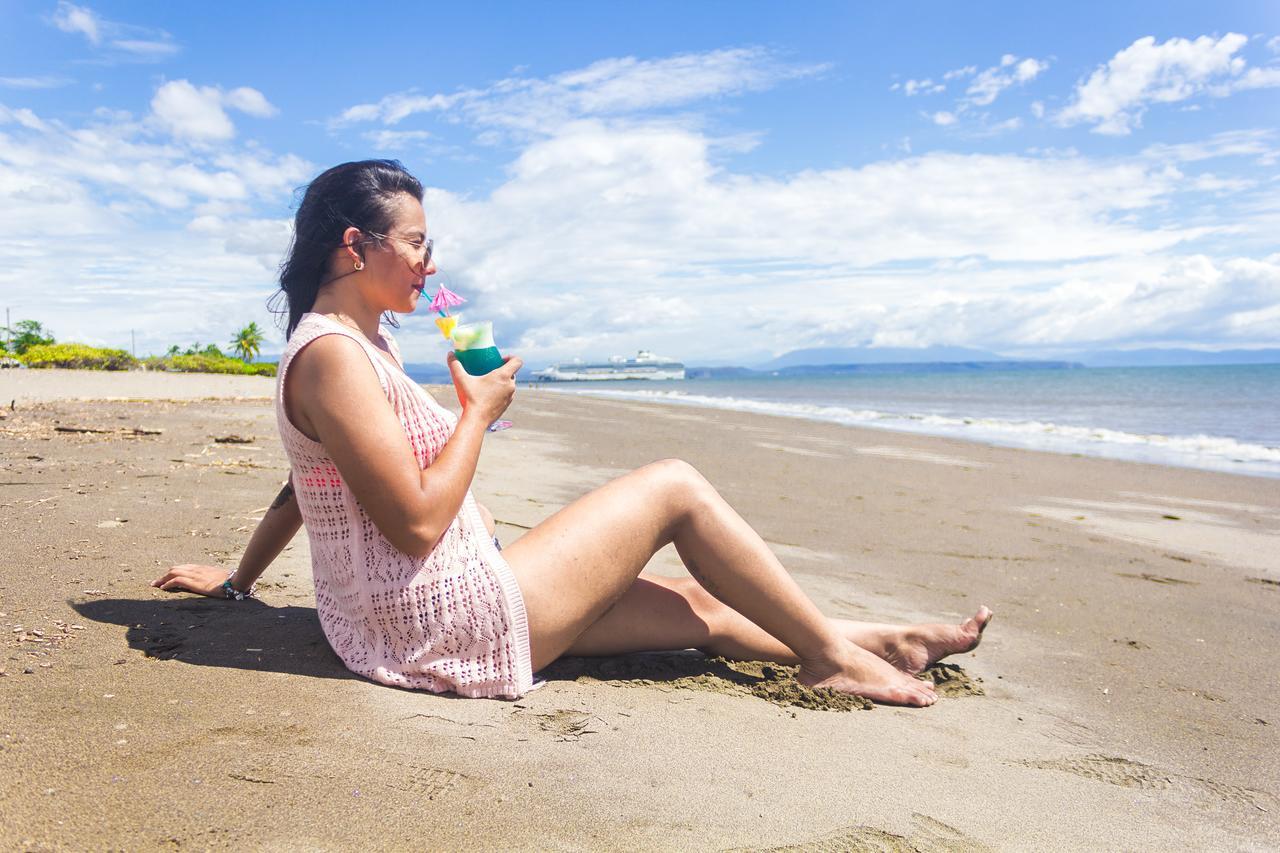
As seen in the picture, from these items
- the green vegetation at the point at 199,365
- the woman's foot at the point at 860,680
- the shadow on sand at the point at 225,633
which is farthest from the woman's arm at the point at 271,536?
the green vegetation at the point at 199,365

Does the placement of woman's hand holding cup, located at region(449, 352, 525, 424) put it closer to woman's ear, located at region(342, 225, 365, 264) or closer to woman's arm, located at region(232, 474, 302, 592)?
woman's ear, located at region(342, 225, 365, 264)

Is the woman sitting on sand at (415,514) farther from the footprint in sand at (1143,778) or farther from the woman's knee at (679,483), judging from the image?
the footprint in sand at (1143,778)

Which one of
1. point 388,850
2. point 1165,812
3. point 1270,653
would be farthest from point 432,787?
point 1270,653

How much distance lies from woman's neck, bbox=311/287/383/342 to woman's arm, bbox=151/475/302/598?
63 centimetres

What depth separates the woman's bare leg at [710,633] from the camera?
8.64ft

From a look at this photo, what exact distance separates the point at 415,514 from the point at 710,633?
3.68ft

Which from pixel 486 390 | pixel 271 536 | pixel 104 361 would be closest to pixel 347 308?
pixel 486 390

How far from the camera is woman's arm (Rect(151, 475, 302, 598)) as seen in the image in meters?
2.67

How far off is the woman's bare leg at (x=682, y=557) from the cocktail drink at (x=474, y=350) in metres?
0.46

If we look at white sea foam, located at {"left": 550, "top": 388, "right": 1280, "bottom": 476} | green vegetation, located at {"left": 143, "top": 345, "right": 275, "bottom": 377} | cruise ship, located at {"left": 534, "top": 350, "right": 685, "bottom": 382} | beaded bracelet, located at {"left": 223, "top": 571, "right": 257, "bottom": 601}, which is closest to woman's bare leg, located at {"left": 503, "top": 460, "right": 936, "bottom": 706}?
beaded bracelet, located at {"left": 223, "top": 571, "right": 257, "bottom": 601}

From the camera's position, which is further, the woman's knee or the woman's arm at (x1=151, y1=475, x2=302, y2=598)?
the woman's arm at (x1=151, y1=475, x2=302, y2=598)

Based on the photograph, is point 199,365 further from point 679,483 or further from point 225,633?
point 679,483

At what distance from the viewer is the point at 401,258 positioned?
226 cm

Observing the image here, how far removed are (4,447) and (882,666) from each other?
608 centimetres
